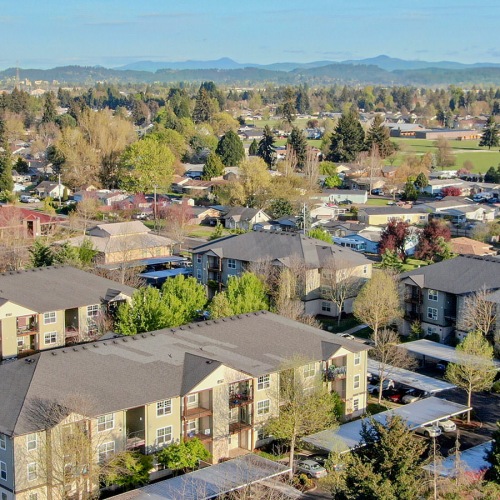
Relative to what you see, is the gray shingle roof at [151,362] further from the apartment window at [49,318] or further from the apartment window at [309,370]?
the apartment window at [49,318]

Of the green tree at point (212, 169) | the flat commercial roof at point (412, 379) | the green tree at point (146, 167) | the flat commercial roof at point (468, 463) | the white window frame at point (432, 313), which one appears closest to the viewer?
the flat commercial roof at point (468, 463)

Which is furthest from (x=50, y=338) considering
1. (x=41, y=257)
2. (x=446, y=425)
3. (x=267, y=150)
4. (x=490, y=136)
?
(x=490, y=136)

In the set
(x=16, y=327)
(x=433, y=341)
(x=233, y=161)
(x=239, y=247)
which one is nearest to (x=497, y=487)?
(x=433, y=341)

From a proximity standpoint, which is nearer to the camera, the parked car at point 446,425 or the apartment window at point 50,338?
the parked car at point 446,425

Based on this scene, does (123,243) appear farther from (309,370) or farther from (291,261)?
(309,370)

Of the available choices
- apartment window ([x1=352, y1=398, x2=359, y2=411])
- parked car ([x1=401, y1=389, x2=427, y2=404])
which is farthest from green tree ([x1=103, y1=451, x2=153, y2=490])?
parked car ([x1=401, y1=389, x2=427, y2=404])

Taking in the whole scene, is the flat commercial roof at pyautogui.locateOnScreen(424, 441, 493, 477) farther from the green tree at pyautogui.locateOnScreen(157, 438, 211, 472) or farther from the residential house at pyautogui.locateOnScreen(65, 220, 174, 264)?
the residential house at pyautogui.locateOnScreen(65, 220, 174, 264)

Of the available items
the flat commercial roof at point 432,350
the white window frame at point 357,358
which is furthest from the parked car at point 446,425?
the flat commercial roof at point 432,350
